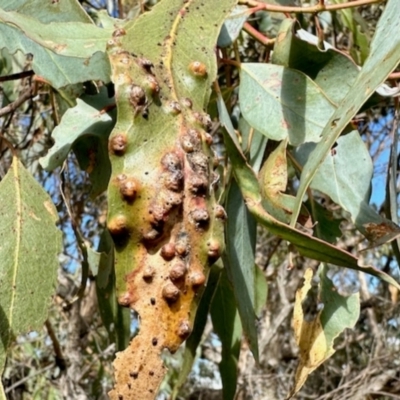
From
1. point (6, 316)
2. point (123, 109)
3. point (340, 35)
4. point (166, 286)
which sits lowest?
point (340, 35)

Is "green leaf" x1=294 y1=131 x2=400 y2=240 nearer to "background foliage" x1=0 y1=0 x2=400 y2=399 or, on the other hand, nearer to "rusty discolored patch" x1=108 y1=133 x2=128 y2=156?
"background foliage" x1=0 y1=0 x2=400 y2=399

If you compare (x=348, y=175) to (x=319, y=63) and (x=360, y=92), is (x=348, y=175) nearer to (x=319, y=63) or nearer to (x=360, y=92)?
(x=319, y=63)

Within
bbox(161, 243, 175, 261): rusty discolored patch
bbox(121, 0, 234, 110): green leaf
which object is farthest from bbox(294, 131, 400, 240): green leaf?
bbox(161, 243, 175, 261): rusty discolored patch

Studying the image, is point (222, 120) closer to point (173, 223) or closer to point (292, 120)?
point (292, 120)

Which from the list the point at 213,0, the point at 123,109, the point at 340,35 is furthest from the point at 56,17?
the point at 340,35

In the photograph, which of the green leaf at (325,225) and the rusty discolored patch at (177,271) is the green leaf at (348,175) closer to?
the green leaf at (325,225)
